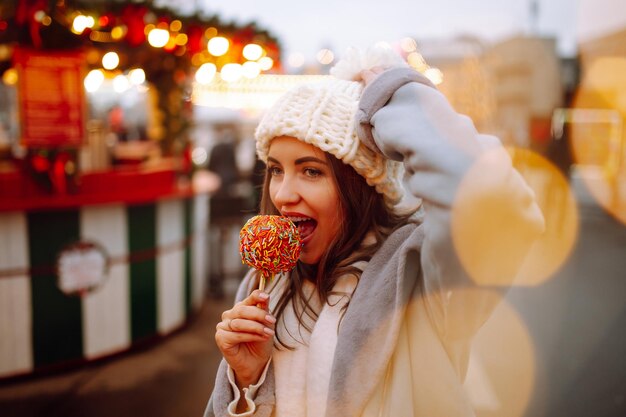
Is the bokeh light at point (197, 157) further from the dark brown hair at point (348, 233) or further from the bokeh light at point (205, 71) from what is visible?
the dark brown hair at point (348, 233)

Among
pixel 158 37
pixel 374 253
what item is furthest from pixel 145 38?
pixel 374 253

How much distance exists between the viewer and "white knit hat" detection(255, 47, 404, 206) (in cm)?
158

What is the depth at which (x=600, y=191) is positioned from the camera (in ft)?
55.6

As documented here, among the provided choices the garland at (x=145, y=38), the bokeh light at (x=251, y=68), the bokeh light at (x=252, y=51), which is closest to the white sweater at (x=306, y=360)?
the garland at (x=145, y=38)

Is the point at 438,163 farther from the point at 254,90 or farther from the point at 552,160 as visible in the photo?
the point at 254,90

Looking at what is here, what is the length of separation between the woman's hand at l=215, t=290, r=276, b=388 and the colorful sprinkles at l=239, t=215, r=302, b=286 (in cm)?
16

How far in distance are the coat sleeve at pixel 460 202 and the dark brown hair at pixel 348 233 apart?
32 cm

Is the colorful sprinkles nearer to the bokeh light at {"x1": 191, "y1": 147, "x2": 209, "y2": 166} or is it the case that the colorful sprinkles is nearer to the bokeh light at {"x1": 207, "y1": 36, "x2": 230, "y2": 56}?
the bokeh light at {"x1": 207, "y1": 36, "x2": 230, "y2": 56}

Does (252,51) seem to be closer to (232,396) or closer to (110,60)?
(110,60)

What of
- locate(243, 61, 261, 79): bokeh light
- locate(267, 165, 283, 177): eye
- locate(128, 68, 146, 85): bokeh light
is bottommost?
locate(267, 165, 283, 177): eye

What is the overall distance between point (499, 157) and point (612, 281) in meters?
7.21

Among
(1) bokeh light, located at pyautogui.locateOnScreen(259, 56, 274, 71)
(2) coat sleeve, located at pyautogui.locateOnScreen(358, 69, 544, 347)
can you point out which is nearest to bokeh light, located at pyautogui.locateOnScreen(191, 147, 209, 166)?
(1) bokeh light, located at pyautogui.locateOnScreen(259, 56, 274, 71)

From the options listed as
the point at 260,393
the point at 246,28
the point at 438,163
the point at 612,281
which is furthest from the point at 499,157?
the point at 612,281

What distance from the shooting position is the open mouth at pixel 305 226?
174 centimetres
